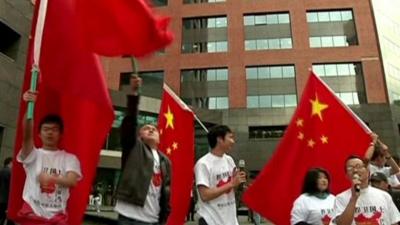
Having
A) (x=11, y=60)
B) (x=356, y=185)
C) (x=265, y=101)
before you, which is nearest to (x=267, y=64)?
(x=265, y=101)

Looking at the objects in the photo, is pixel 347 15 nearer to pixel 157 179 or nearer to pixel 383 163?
pixel 383 163

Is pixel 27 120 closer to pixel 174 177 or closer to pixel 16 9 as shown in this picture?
pixel 174 177

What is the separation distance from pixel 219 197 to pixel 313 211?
901mm

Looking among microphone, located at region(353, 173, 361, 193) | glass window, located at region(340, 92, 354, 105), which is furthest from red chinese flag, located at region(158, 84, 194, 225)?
glass window, located at region(340, 92, 354, 105)

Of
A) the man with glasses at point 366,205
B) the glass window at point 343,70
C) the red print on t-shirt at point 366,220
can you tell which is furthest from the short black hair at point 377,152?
the glass window at point 343,70

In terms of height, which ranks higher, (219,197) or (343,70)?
(343,70)

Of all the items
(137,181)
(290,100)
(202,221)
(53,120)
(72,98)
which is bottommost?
(202,221)

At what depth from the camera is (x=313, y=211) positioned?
13.8ft

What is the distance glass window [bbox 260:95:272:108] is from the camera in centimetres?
3155

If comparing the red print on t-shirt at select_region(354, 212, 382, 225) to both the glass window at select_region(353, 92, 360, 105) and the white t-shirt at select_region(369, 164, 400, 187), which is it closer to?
the white t-shirt at select_region(369, 164, 400, 187)

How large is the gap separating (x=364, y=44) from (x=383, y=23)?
2616 millimetres

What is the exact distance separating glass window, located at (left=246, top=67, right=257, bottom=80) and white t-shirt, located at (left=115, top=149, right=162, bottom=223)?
28.7 meters

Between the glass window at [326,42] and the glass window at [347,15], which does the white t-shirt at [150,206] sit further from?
the glass window at [347,15]

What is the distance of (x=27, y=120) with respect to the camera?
3.29 meters
